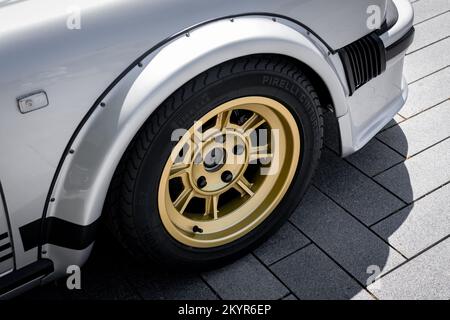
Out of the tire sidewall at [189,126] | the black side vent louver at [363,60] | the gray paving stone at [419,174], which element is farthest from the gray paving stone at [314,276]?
the black side vent louver at [363,60]

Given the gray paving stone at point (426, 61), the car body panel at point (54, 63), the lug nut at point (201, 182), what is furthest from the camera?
the gray paving stone at point (426, 61)

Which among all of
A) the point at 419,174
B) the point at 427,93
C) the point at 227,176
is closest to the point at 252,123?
the point at 227,176

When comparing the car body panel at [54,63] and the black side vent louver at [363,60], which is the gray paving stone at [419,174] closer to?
the black side vent louver at [363,60]

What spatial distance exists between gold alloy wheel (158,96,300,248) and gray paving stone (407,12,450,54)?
5.30 ft

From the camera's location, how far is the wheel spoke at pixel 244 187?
2.73 metres

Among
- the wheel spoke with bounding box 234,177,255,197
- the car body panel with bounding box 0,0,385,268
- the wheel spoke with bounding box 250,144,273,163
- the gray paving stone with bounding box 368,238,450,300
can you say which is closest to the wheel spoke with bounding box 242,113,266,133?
the wheel spoke with bounding box 250,144,273,163

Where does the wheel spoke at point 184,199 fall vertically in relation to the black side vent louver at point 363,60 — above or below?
below

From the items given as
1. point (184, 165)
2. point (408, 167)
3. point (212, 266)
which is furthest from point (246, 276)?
point (408, 167)

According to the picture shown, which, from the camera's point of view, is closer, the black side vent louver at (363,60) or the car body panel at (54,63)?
the car body panel at (54,63)

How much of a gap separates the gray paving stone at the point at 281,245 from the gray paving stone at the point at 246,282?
0.16 feet

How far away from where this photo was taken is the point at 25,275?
222 centimetres

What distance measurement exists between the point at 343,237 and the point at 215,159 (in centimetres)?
68

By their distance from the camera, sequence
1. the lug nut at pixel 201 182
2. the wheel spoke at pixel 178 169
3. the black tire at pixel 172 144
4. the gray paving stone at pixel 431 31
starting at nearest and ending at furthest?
1. the black tire at pixel 172 144
2. the wheel spoke at pixel 178 169
3. the lug nut at pixel 201 182
4. the gray paving stone at pixel 431 31

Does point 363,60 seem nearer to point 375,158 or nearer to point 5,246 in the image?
point 375,158
